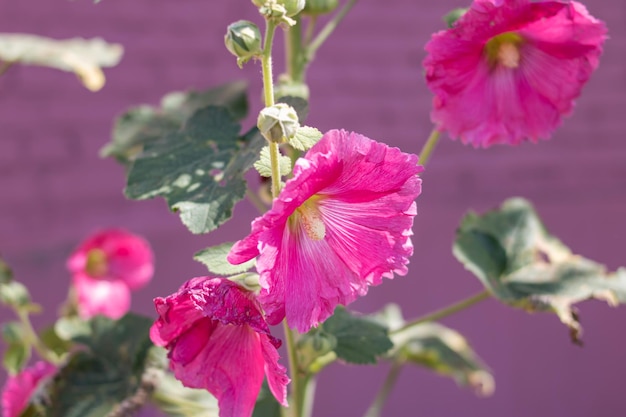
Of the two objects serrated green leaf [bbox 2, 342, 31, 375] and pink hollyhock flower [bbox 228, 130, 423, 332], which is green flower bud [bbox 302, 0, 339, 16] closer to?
pink hollyhock flower [bbox 228, 130, 423, 332]

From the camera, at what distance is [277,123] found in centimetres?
45

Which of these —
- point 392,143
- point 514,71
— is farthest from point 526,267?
point 392,143

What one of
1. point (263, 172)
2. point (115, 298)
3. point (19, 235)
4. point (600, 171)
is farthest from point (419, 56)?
point (263, 172)

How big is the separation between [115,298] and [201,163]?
474mm

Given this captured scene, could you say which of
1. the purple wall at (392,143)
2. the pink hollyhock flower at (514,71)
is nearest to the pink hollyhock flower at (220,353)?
the pink hollyhock flower at (514,71)

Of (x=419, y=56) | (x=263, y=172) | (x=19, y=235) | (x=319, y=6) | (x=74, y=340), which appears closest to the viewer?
(x=263, y=172)

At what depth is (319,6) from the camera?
2.39 feet

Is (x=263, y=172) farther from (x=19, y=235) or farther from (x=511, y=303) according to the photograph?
(x=19, y=235)

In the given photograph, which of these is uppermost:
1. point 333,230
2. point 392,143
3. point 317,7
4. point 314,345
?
point 317,7

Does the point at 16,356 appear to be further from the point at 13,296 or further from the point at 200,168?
the point at 200,168

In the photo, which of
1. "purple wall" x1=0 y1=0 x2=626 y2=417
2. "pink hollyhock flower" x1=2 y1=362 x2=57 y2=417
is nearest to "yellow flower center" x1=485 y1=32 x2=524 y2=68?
"pink hollyhock flower" x1=2 y1=362 x2=57 y2=417

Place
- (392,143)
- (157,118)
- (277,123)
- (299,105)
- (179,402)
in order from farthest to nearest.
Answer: (392,143) < (157,118) < (179,402) < (299,105) < (277,123)

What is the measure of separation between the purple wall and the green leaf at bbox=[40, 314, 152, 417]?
3.33 ft

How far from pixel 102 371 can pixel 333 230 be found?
43cm
